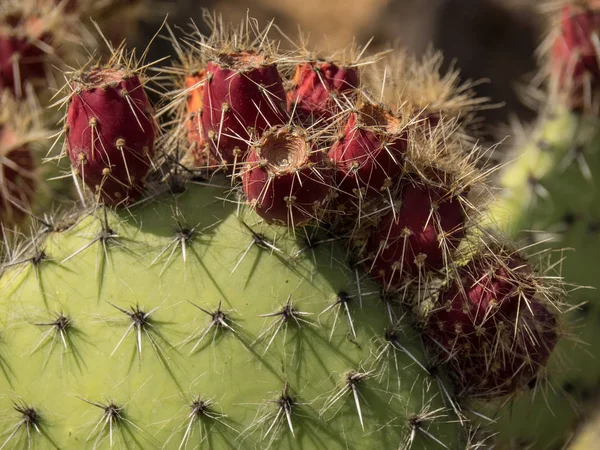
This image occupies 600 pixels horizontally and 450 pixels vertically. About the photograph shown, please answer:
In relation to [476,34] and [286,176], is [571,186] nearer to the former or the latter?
[286,176]

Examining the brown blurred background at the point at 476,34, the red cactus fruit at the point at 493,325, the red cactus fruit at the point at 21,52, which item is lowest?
the red cactus fruit at the point at 493,325

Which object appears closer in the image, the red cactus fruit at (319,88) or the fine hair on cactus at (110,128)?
the fine hair on cactus at (110,128)

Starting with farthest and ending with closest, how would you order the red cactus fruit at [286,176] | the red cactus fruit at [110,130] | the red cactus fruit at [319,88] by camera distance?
the red cactus fruit at [319,88]
the red cactus fruit at [110,130]
the red cactus fruit at [286,176]

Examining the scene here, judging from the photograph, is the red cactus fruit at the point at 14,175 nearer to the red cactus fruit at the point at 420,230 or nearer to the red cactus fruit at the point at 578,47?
the red cactus fruit at the point at 420,230

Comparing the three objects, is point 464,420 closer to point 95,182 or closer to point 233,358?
point 233,358

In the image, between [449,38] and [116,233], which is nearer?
[116,233]

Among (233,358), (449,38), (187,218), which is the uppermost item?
(449,38)

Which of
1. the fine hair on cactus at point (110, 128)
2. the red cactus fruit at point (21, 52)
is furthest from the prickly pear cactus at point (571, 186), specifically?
the red cactus fruit at point (21, 52)

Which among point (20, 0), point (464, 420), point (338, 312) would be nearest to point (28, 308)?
point (338, 312)
